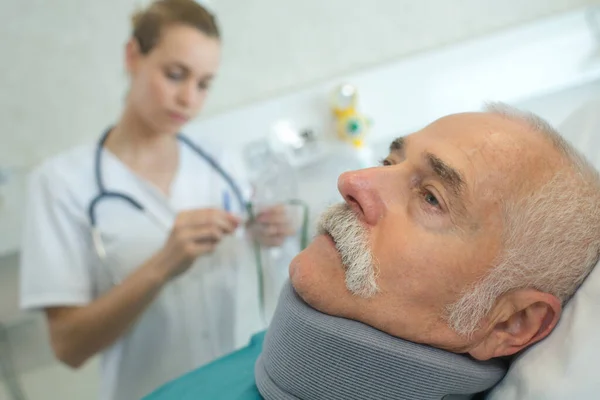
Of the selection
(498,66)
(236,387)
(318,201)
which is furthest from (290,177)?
(498,66)

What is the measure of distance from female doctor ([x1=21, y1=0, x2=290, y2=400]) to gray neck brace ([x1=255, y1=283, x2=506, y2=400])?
0.36 m

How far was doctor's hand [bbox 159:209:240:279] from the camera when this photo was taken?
3.11ft

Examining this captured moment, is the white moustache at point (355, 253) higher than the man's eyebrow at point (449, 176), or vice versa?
the man's eyebrow at point (449, 176)

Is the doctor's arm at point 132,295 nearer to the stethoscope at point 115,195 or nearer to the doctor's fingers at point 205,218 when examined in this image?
the doctor's fingers at point 205,218

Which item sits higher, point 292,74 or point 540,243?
point 292,74

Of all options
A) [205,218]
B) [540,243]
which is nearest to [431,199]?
[540,243]

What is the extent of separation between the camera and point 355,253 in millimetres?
655

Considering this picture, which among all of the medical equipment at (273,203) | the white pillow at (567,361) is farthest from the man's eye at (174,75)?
the white pillow at (567,361)

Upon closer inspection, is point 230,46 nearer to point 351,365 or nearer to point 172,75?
point 172,75

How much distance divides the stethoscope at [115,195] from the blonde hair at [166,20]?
0.89 feet

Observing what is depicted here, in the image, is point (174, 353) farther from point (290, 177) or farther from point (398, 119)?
point (398, 119)

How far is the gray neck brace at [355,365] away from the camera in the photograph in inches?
25.0

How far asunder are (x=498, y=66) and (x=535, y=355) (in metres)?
1.20

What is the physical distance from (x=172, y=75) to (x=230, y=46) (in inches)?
21.7
